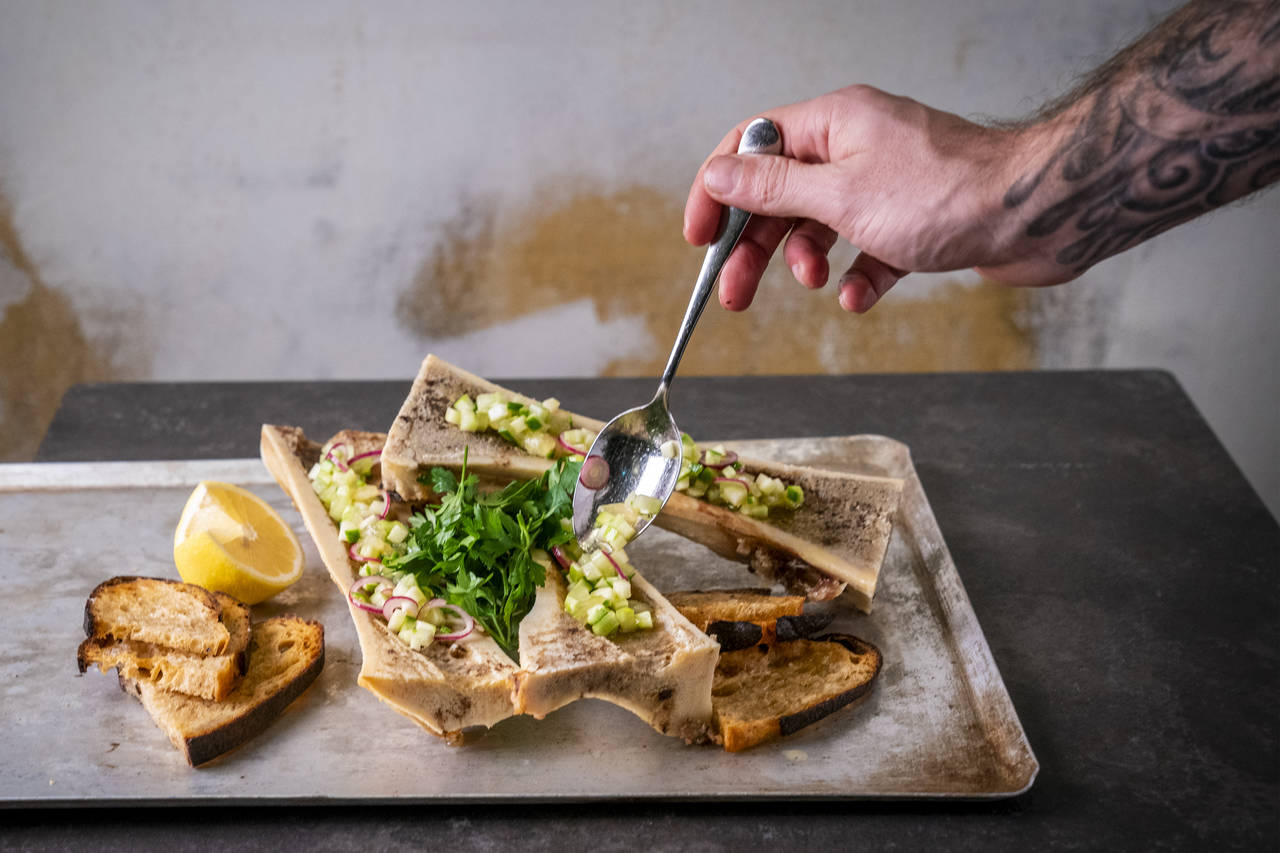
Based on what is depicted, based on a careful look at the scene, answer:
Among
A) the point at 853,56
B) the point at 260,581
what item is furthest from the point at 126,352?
the point at 853,56

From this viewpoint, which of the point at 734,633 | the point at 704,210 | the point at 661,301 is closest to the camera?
the point at 734,633

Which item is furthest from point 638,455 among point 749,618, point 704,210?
point 704,210

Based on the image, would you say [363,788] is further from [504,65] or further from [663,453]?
[504,65]

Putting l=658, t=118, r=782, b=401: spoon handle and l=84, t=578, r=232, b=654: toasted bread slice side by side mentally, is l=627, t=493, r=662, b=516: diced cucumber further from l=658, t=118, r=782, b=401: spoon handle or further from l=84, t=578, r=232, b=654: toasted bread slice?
l=84, t=578, r=232, b=654: toasted bread slice

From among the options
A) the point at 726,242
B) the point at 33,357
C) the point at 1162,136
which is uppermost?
the point at 1162,136

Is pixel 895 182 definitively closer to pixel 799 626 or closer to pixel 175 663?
pixel 799 626

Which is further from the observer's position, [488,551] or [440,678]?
[488,551]
